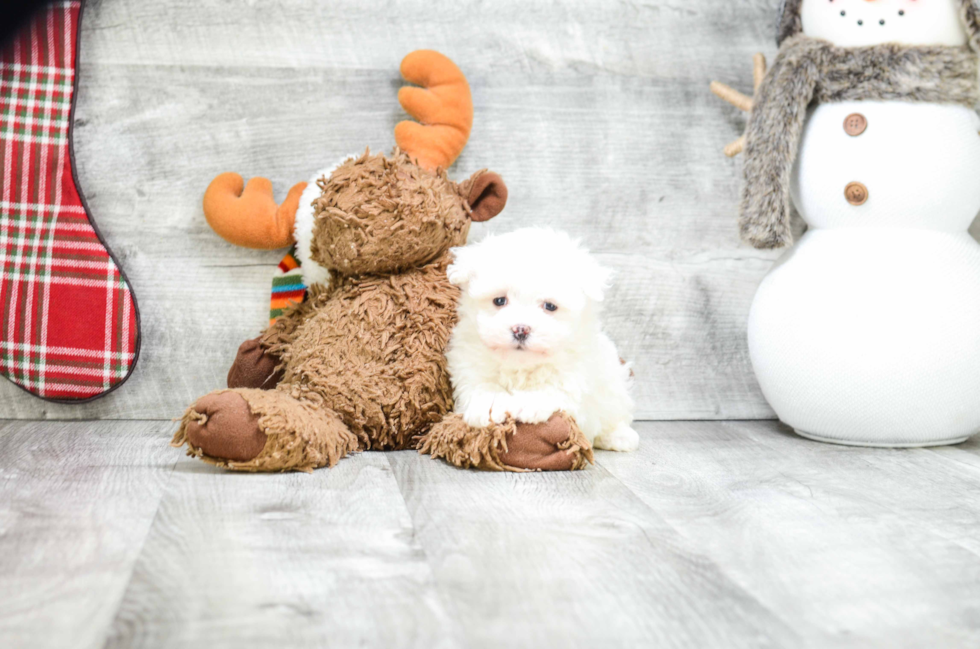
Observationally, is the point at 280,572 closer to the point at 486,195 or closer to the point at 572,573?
the point at 572,573

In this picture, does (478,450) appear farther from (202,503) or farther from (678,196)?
(678,196)

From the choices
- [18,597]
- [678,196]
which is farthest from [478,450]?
[678,196]

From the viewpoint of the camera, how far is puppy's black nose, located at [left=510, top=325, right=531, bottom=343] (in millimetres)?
1004

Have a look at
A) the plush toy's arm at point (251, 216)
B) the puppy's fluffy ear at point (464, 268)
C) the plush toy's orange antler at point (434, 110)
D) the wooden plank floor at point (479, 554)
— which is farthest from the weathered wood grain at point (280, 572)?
the plush toy's orange antler at point (434, 110)

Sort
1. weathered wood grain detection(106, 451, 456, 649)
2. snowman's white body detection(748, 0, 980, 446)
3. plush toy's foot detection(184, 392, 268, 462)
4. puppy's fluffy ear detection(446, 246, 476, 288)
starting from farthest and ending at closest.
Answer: snowman's white body detection(748, 0, 980, 446)
puppy's fluffy ear detection(446, 246, 476, 288)
plush toy's foot detection(184, 392, 268, 462)
weathered wood grain detection(106, 451, 456, 649)

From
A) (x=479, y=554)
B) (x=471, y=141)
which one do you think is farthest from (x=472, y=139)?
(x=479, y=554)

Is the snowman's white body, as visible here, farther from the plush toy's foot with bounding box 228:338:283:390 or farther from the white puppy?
the plush toy's foot with bounding box 228:338:283:390

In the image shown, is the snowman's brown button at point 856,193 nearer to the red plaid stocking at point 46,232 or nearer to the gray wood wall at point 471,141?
the gray wood wall at point 471,141

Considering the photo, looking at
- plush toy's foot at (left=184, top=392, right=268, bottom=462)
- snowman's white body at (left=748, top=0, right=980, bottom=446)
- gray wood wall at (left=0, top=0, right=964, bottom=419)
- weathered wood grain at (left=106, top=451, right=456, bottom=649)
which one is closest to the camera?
weathered wood grain at (left=106, top=451, right=456, bottom=649)

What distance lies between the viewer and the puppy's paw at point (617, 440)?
119cm

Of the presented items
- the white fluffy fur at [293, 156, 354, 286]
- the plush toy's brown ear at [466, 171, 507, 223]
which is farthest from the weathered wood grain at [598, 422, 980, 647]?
the white fluffy fur at [293, 156, 354, 286]

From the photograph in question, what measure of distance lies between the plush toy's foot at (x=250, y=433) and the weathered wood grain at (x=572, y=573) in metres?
0.13

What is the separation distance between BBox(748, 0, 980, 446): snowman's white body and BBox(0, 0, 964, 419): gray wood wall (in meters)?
0.23

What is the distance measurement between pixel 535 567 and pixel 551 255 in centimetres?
43
